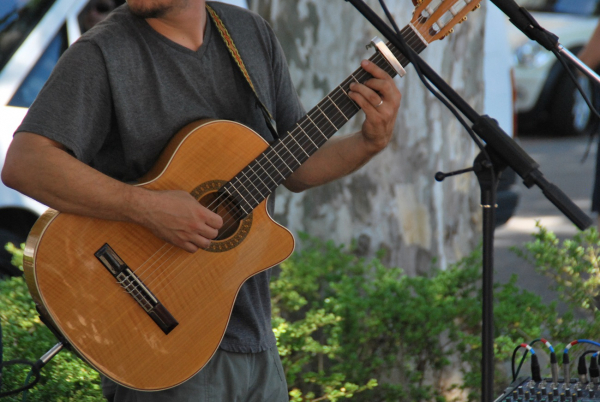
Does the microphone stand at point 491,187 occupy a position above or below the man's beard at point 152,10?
below

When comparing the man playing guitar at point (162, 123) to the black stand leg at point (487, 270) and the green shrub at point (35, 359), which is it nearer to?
the black stand leg at point (487, 270)

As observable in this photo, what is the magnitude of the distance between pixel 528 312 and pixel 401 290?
21.2 inches

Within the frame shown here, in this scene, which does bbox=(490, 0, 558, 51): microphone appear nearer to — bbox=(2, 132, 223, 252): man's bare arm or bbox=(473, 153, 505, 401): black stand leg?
bbox=(473, 153, 505, 401): black stand leg

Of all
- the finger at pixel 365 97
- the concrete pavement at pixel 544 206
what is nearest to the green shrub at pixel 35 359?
the finger at pixel 365 97

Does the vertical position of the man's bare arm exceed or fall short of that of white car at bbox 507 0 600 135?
it falls short

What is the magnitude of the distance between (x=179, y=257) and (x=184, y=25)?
2.05 ft

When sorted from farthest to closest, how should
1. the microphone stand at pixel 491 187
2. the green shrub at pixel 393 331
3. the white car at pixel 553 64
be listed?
1. the white car at pixel 553 64
2. the green shrub at pixel 393 331
3. the microphone stand at pixel 491 187

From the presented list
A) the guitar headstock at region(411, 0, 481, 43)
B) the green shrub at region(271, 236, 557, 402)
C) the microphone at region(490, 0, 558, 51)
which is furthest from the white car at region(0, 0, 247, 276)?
the microphone at region(490, 0, 558, 51)

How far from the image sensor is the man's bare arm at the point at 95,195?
6.15 feet

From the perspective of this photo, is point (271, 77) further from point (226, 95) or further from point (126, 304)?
point (126, 304)

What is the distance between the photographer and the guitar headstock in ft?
6.70

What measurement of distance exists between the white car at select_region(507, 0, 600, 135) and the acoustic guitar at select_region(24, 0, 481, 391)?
346 inches

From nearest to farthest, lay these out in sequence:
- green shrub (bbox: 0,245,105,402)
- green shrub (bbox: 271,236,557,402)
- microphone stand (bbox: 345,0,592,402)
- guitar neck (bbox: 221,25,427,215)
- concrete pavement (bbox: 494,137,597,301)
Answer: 1. microphone stand (bbox: 345,0,592,402)
2. guitar neck (bbox: 221,25,427,215)
3. green shrub (bbox: 0,245,105,402)
4. green shrub (bbox: 271,236,557,402)
5. concrete pavement (bbox: 494,137,597,301)

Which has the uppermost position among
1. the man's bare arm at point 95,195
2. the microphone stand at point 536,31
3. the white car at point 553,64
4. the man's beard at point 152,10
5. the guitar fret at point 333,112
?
the white car at point 553,64
